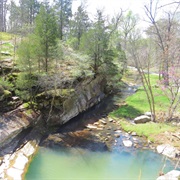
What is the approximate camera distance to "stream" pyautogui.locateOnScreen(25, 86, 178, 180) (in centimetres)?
896

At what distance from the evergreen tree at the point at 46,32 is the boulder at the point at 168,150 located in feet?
31.0

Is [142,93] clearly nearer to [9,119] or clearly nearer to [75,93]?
[75,93]

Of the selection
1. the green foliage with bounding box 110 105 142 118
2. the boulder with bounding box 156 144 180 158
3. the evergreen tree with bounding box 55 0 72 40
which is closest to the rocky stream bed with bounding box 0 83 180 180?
the boulder with bounding box 156 144 180 158

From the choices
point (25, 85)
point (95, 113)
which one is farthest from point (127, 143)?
point (25, 85)

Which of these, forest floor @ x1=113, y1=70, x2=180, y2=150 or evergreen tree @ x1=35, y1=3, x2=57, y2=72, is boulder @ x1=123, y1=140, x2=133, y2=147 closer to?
forest floor @ x1=113, y1=70, x2=180, y2=150

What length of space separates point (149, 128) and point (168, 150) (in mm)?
2582

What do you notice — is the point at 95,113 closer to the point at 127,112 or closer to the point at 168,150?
the point at 127,112

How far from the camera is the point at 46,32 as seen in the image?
13938mm

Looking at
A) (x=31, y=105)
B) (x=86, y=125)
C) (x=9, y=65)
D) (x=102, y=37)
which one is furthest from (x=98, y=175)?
(x=102, y=37)

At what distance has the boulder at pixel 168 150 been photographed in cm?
1080

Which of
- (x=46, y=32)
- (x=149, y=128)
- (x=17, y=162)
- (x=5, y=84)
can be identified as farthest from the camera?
(x=46, y=32)

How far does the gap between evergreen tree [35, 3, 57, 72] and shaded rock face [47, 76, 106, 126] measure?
3598 mm

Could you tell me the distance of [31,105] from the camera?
45.3 feet

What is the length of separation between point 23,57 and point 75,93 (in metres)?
4.84
